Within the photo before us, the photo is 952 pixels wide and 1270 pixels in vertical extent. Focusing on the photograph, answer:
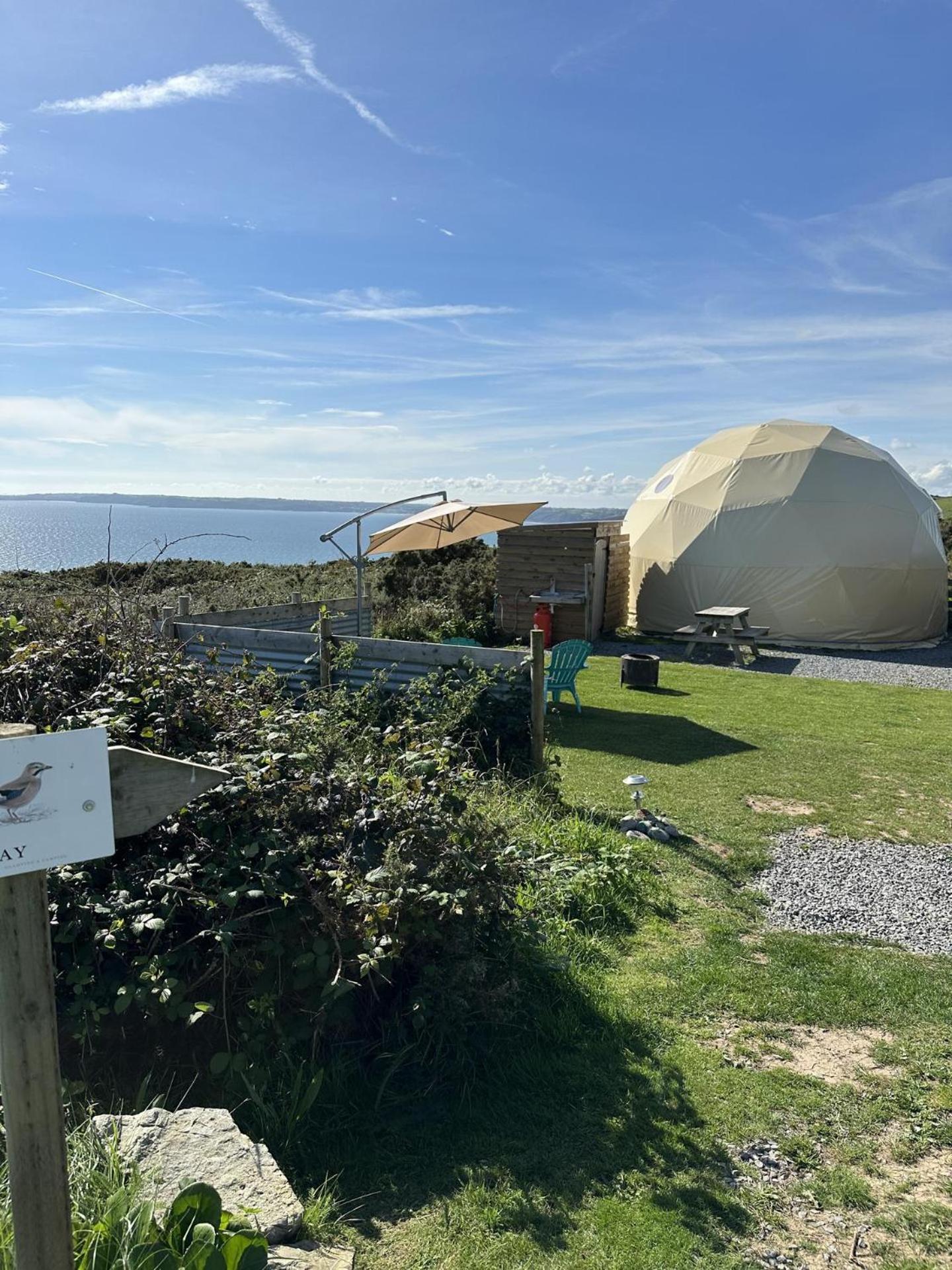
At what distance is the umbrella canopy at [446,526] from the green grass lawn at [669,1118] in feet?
26.7

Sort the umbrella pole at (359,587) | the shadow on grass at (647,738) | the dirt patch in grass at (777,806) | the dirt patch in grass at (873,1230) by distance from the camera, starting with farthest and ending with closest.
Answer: the umbrella pole at (359,587)
the shadow on grass at (647,738)
the dirt patch in grass at (777,806)
the dirt patch in grass at (873,1230)

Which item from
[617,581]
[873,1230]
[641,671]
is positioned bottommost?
[873,1230]

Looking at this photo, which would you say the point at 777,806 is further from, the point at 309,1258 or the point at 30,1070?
the point at 30,1070

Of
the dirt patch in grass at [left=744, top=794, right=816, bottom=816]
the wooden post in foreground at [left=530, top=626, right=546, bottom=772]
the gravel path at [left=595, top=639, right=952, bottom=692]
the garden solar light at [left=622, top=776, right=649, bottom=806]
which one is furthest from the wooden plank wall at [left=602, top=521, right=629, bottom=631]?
the garden solar light at [left=622, top=776, right=649, bottom=806]

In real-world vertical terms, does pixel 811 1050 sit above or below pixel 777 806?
below

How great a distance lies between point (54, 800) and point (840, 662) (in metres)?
15.8

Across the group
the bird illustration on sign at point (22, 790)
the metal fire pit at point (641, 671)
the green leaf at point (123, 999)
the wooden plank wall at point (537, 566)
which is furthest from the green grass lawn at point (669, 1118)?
the wooden plank wall at point (537, 566)

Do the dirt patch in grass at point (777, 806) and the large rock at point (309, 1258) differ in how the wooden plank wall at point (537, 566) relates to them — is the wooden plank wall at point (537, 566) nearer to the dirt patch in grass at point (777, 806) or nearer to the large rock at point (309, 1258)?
the dirt patch in grass at point (777, 806)

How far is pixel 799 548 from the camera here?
58.9 feet

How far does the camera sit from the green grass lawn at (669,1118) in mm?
2664

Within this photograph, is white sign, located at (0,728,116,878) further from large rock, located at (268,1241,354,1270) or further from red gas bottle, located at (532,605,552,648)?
red gas bottle, located at (532,605,552,648)

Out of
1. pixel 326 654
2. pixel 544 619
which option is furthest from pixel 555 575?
pixel 326 654

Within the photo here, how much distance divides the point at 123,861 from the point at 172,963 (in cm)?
56

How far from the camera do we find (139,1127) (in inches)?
104
